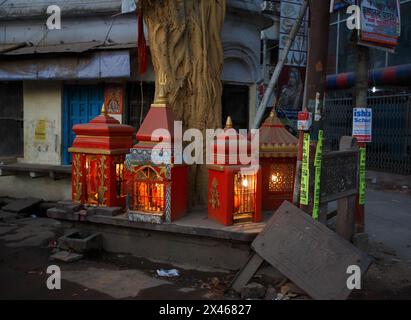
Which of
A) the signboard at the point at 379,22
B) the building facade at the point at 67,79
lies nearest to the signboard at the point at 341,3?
the signboard at the point at 379,22

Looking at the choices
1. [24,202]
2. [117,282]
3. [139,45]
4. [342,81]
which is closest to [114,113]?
[139,45]

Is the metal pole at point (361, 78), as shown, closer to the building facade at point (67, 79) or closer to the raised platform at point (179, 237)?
the raised platform at point (179, 237)

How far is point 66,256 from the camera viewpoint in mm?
6273

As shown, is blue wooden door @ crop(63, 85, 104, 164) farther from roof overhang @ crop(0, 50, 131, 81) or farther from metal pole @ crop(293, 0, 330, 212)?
metal pole @ crop(293, 0, 330, 212)

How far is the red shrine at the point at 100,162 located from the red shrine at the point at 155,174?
599 millimetres

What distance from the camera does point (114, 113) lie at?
372 inches

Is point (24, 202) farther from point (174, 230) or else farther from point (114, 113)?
point (174, 230)

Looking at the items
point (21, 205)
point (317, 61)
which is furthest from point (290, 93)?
point (317, 61)

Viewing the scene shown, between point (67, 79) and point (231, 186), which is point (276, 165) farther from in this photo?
point (67, 79)

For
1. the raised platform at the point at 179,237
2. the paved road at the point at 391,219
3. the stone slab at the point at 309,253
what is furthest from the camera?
the paved road at the point at 391,219

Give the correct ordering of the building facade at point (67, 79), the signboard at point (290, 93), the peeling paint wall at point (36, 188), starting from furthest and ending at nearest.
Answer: the signboard at point (290, 93) < the peeling paint wall at point (36, 188) < the building facade at point (67, 79)

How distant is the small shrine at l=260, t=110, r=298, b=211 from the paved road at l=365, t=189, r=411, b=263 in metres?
→ 1.97

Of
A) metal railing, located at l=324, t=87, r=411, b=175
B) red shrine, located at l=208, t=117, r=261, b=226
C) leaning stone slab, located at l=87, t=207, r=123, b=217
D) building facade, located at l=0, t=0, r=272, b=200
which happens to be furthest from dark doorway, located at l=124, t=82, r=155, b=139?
metal railing, located at l=324, t=87, r=411, b=175

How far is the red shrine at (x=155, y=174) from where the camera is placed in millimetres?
6043
